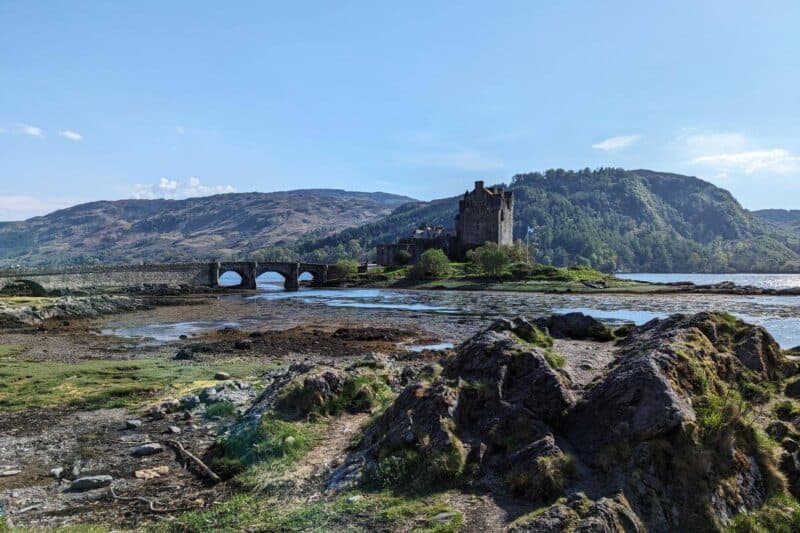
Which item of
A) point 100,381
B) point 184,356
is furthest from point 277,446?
point 184,356

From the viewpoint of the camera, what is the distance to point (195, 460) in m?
13.6

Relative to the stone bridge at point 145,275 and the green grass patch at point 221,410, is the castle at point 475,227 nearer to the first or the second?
the stone bridge at point 145,275

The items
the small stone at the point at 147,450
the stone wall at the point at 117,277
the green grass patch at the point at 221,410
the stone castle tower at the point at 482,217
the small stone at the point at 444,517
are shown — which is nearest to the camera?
the small stone at the point at 444,517

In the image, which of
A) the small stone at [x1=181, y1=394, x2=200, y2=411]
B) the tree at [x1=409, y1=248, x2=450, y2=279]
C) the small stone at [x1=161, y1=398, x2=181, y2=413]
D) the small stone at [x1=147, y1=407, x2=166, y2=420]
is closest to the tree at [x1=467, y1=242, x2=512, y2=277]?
the tree at [x1=409, y1=248, x2=450, y2=279]

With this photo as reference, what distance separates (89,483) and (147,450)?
2.44m

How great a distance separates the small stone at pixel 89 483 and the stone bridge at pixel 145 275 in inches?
4010

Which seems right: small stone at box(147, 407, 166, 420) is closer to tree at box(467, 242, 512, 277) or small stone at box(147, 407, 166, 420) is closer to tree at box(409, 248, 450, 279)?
tree at box(467, 242, 512, 277)

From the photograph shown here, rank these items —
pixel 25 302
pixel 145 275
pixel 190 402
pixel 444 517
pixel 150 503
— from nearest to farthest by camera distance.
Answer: pixel 444 517 → pixel 150 503 → pixel 190 402 → pixel 25 302 → pixel 145 275

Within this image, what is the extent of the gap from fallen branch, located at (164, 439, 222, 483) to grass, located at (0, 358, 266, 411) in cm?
620

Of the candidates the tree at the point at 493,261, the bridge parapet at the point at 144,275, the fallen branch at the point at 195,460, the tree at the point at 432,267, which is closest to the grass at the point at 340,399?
the fallen branch at the point at 195,460

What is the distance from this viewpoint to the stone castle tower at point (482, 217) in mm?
158000

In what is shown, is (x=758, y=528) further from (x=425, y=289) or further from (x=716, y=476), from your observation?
(x=425, y=289)

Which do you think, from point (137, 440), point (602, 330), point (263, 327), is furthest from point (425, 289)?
point (137, 440)

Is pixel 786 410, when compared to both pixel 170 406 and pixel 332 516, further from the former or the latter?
pixel 170 406
